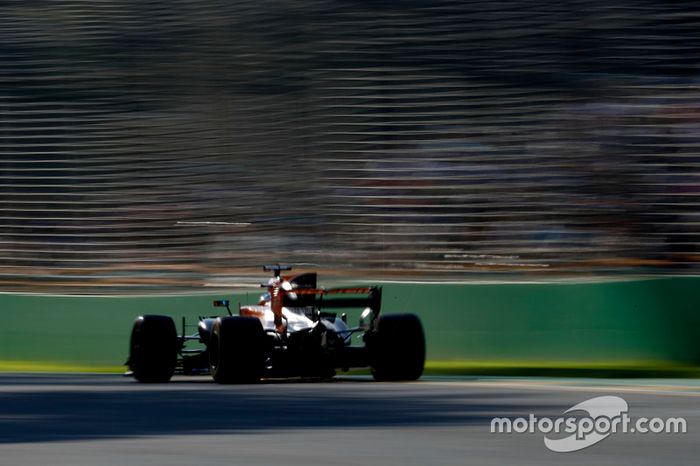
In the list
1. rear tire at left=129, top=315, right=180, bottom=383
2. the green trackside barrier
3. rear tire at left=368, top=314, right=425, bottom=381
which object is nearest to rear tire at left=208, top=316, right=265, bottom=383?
rear tire at left=129, top=315, right=180, bottom=383

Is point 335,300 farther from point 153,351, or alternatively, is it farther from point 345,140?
point 345,140

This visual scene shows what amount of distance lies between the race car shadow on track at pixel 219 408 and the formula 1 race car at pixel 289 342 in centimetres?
31

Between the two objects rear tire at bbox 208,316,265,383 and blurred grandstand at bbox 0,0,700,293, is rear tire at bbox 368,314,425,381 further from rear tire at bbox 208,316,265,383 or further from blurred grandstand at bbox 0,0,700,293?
blurred grandstand at bbox 0,0,700,293

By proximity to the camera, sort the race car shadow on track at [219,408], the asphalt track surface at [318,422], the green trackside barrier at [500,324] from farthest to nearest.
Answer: the green trackside barrier at [500,324]
the race car shadow on track at [219,408]
the asphalt track surface at [318,422]

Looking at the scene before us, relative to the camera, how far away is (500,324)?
1558 cm

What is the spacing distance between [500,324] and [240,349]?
3497 mm

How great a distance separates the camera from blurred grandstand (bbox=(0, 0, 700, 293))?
57.1 ft

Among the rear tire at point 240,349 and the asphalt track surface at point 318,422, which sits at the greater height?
the rear tire at point 240,349

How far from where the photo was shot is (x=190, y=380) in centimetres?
1475

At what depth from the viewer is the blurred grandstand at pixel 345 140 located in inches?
685

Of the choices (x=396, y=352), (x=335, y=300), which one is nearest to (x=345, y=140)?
(x=335, y=300)

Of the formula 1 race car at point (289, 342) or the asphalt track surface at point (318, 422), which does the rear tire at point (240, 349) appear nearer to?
the formula 1 race car at point (289, 342)

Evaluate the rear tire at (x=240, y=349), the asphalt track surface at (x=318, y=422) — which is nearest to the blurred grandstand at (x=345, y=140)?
the asphalt track surface at (x=318, y=422)

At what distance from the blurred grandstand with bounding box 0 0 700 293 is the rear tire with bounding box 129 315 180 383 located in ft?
14.3
